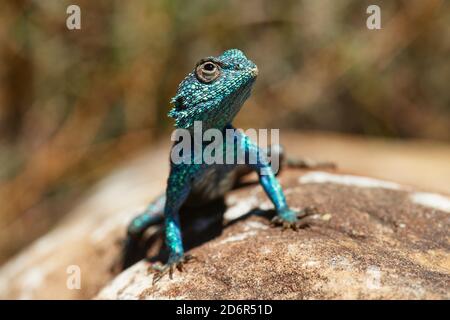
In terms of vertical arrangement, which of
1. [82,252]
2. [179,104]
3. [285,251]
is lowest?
[82,252]

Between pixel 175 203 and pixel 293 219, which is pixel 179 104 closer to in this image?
pixel 175 203

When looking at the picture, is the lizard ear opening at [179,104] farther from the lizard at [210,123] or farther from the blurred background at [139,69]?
the blurred background at [139,69]

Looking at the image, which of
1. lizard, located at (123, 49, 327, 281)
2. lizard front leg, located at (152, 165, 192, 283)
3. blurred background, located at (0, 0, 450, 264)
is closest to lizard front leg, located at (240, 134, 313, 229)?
lizard, located at (123, 49, 327, 281)

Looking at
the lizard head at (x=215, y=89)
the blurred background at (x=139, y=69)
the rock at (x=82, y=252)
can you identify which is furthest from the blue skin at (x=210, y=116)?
the blurred background at (x=139, y=69)

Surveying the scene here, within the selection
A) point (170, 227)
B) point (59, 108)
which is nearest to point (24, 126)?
point (59, 108)

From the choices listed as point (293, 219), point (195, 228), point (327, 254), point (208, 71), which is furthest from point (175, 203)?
point (327, 254)

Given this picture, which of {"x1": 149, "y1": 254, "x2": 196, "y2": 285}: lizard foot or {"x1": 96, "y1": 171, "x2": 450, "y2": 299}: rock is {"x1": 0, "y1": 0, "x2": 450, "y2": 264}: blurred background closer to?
{"x1": 96, "y1": 171, "x2": 450, "y2": 299}: rock
